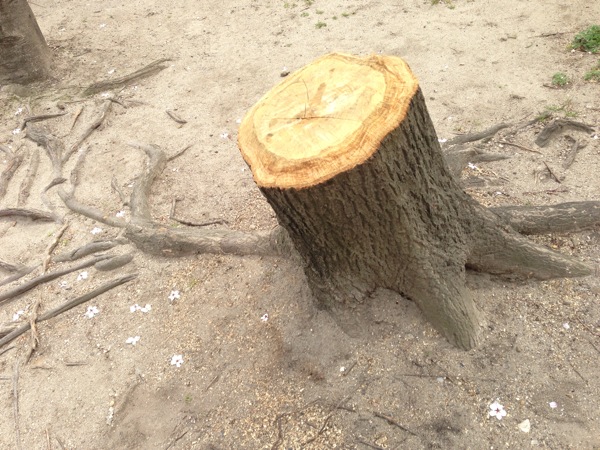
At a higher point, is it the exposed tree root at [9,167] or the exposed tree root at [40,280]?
the exposed tree root at [9,167]

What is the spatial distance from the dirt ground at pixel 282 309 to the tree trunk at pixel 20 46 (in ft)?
1.60

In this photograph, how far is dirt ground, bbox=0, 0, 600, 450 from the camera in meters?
2.76

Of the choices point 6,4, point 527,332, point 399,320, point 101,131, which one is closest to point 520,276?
point 527,332

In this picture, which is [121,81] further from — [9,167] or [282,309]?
[282,309]

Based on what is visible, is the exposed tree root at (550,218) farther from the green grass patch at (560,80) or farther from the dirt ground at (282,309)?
the green grass patch at (560,80)

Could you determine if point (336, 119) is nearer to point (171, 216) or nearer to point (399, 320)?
point (399, 320)

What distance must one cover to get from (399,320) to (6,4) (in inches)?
261

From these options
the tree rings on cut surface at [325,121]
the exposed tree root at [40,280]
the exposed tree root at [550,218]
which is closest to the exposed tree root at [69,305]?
the exposed tree root at [40,280]

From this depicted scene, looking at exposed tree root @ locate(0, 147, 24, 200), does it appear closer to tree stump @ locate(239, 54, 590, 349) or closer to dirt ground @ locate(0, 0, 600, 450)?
dirt ground @ locate(0, 0, 600, 450)

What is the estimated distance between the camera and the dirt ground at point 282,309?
9.05ft

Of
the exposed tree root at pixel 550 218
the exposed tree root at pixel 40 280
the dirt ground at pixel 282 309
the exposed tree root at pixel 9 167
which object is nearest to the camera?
the dirt ground at pixel 282 309

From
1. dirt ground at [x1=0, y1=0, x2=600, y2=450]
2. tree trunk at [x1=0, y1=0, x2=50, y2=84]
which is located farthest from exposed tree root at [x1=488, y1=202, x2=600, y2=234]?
tree trunk at [x1=0, y1=0, x2=50, y2=84]

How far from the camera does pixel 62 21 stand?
28.1 feet

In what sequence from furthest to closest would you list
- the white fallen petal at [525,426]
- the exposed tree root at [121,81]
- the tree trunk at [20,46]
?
the exposed tree root at [121,81] < the tree trunk at [20,46] < the white fallen petal at [525,426]
